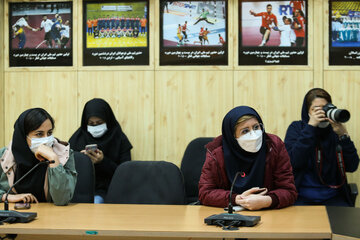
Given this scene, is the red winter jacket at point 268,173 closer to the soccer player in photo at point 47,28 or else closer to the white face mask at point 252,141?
the white face mask at point 252,141

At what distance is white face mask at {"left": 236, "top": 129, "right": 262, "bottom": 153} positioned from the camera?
311cm

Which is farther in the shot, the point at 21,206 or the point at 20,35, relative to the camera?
the point at 20,35

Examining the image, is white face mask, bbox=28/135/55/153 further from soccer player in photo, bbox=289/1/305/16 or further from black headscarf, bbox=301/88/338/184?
soccer player in photo, bbox=289/1/305/16

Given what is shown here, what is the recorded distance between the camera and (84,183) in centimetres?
357

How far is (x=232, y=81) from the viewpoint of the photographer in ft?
15.6

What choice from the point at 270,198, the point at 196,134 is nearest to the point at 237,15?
the point at 196,134

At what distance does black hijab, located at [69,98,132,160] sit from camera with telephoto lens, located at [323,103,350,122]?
5.83 ft

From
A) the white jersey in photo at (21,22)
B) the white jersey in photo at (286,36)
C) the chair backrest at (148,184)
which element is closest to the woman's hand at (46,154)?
the chair backrest at (148,184)

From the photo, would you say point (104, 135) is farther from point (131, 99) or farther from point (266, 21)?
point (266, 21)

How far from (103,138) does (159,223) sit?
216 centimetres

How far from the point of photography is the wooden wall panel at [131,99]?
4855 mm

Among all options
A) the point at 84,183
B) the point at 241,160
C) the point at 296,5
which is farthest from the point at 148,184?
the point at 296,5

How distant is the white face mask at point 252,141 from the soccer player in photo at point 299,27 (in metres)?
1.83

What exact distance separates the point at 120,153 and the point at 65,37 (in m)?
1.23
